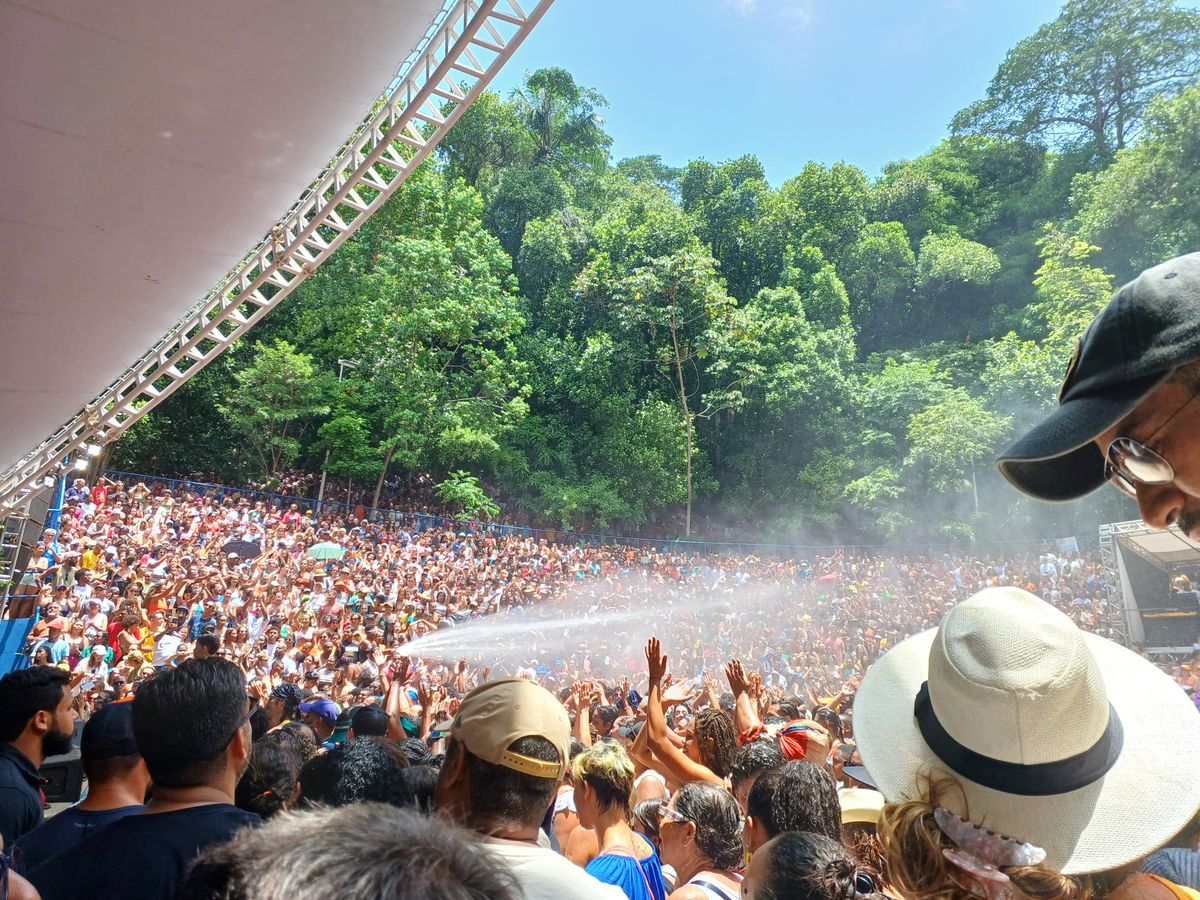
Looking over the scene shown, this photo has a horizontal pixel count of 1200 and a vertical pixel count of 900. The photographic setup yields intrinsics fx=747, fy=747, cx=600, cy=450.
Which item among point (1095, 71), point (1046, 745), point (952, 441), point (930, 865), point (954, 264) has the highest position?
point (1095, 71)

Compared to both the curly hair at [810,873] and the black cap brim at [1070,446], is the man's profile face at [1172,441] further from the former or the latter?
the curly hair at [810,873]

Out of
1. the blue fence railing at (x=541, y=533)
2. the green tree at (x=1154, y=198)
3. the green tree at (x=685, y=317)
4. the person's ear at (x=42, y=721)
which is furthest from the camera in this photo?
the green tree at (x=1154, y=198)

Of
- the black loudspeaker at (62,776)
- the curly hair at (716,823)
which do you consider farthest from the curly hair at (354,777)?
the black loudspeaker at (62,776)

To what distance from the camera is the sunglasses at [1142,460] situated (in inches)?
33.8

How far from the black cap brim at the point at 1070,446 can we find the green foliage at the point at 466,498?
22.8 metres

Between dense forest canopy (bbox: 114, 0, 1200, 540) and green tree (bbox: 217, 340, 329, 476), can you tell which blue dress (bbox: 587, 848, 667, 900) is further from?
dense forest canopy (bbox: 114, 0, 1200, 540)

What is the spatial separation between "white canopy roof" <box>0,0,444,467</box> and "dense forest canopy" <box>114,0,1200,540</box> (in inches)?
684

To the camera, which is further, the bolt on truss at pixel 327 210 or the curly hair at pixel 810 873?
the bolt on truss at pixel 327 210

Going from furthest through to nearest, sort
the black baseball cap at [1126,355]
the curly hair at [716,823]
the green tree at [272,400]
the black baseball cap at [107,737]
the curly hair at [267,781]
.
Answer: the green tree at [272,400], the curly hair at [267,781], the curly hair at [716,823], the black baseball cap at [107,737], the black baseball cap at [1126,355]

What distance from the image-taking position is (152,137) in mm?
4242

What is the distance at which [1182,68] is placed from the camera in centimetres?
3847

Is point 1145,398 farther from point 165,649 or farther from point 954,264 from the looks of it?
point 954,264

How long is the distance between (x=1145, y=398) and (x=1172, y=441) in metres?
0.06

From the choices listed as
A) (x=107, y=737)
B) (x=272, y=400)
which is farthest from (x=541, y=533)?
(x=107, y=737)
